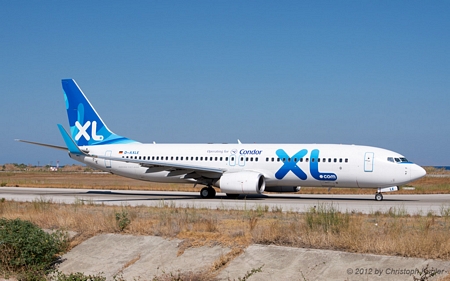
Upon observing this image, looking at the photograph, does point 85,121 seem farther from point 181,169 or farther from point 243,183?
point 243,183

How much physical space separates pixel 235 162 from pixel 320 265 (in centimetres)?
2086

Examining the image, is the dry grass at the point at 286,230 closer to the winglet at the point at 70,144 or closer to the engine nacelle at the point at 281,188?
the engine nacelle at the point at 281,188

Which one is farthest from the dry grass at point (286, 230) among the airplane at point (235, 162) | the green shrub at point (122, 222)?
the airplane at point (235, 162)

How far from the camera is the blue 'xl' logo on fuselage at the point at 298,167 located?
3016 centimetres

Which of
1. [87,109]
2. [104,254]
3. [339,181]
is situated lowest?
[104,254]

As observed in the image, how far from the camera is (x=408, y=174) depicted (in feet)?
94.2

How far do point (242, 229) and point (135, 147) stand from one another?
22.0 metres

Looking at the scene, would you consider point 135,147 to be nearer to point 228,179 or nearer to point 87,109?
point 87,109

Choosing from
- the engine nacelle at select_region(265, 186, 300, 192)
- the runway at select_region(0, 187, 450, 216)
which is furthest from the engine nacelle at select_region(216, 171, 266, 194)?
the engine nacelle at select_region(265, 186, 300, 192)

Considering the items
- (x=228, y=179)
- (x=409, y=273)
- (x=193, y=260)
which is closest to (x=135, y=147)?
(x=228, y=179)

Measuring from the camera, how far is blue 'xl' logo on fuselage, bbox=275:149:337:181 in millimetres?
30156

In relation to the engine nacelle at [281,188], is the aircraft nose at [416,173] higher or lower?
higher

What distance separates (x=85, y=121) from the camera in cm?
3769

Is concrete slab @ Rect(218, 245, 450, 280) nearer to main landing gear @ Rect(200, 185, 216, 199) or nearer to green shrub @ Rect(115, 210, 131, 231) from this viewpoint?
green shrub @ Rect(115, 210, 131, 231)
